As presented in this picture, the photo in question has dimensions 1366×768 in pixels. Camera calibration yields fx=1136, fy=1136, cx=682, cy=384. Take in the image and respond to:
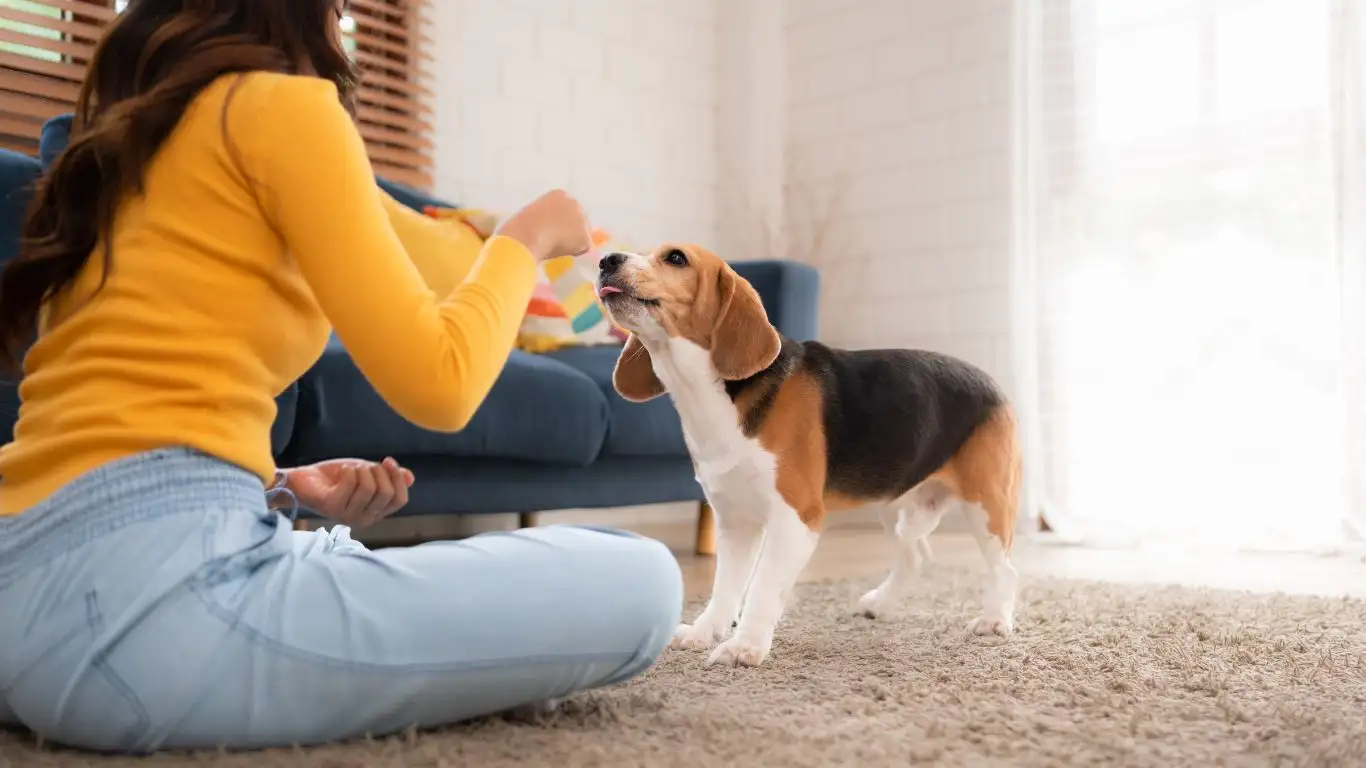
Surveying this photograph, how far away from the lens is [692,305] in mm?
1745

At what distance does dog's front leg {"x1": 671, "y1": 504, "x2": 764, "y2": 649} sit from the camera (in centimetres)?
179

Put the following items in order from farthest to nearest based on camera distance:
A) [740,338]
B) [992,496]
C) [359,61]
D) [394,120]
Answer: [394,120], [359,61], [992,496], [740,338]

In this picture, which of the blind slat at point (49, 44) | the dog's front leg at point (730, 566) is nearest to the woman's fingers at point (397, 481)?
the dog's front leg at point (730, 566)

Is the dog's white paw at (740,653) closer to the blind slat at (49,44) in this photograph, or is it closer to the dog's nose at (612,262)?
the dog's nose at (612,262)

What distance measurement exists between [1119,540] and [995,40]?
77.5 inches

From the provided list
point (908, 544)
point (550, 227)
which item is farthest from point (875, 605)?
point (550, 227)

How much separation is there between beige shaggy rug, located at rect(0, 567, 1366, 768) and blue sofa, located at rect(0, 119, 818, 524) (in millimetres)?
897

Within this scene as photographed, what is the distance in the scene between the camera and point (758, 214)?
5027 mm

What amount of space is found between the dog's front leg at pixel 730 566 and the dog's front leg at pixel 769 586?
3.8 inches

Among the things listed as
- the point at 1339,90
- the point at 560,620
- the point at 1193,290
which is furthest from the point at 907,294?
the point at 560,620

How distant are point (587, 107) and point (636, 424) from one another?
210 cm

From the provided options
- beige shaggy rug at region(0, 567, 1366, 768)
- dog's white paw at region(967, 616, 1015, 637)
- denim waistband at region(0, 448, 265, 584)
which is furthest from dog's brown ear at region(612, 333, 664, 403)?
denim waistband at region(0, 448, 265, 584)

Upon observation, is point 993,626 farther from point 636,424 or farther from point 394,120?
point 394,120

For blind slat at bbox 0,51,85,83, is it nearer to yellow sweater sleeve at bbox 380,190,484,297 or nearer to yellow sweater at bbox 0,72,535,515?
yellow sweater sleeve at bbox 380,190,484,297
